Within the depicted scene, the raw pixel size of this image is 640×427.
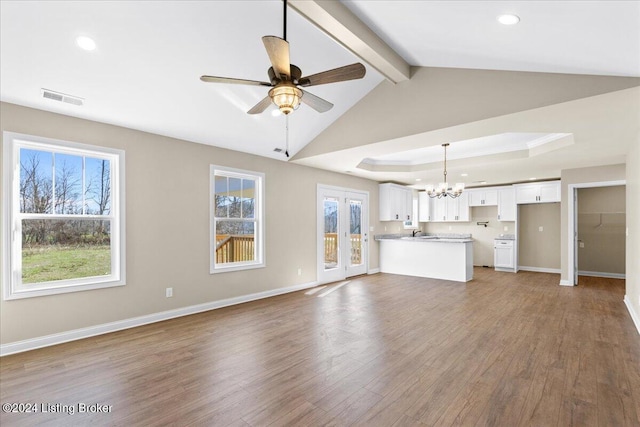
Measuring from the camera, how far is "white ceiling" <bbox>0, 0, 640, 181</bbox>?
2.27 m

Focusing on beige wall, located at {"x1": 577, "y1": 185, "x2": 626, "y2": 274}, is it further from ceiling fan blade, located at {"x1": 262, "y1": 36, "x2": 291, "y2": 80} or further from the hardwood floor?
ceiling fan blade, located at {"x1": 262, "y1": 36, "x2": 291, "y2": 80}

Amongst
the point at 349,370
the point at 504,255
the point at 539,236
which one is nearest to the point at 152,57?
the point at 349,370

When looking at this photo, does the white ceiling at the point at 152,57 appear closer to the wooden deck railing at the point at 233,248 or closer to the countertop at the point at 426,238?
the wooden deck railing at the point at 233,248

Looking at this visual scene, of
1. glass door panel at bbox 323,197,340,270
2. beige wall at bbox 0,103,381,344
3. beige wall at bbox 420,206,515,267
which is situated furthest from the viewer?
beige wall at bbox 420,206,515,267

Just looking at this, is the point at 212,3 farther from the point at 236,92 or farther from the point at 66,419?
the point at 66,419

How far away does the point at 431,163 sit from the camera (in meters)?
6.82

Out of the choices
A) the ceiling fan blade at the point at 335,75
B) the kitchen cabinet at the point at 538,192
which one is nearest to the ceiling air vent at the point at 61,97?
the ceiling fan blade at the point at 335,75

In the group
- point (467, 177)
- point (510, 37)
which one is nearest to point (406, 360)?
point (510, 37)

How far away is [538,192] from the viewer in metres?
7.92

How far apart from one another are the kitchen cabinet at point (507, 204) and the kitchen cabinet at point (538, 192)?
0.17 meters

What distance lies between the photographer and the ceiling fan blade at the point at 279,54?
1.80m

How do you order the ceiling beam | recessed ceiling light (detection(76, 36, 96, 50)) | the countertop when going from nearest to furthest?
the ceiling beam < recessed ceiling light (detection(76, 36, 96, 50)) < the countertop

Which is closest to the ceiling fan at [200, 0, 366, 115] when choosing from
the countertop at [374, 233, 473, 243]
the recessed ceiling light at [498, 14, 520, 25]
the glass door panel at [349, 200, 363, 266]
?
the recessed ceiling light at [498, 14, 520, 25]

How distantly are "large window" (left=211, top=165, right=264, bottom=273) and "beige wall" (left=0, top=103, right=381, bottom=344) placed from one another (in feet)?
0.42
